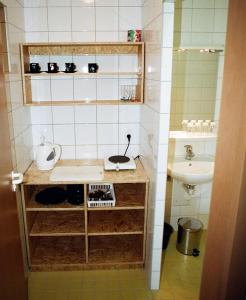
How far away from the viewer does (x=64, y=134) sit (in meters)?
2.64

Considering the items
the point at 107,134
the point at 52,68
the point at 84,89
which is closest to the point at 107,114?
the point at 107,134

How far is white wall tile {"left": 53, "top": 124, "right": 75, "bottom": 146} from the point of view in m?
2.62

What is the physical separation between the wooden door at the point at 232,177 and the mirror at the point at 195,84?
185 cm

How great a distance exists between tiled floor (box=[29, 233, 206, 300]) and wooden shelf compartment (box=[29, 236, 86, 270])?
85 millimetres

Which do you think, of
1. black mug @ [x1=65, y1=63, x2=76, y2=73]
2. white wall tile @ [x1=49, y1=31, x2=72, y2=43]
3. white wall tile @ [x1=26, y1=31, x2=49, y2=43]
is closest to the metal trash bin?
black mug @ [x1=65, y1=63, x2=76, y2=73]

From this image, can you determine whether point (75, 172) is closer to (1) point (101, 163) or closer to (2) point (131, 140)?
(1) point (101, 163)

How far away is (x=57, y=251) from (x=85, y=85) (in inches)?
59.4

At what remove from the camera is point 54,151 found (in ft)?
8.00

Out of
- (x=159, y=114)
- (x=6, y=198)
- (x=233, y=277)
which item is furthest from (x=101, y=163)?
(x=233, y=277)

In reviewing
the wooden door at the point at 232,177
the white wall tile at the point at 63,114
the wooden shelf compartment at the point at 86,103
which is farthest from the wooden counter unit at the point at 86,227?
the wooden door at the point at 232,177

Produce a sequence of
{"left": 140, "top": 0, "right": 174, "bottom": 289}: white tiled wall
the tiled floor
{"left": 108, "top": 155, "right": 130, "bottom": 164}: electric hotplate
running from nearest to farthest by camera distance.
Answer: {"left": 140, "top": 0, "right": 174, "bottom": 289}: white tiled wall
the tiled floor
{"left": 108, "top": 155, "right": 130, "bottom": 164}: electric hotplate

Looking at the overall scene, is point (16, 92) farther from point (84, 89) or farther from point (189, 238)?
point (189, 238)

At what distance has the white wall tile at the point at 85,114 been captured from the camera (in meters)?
2.59

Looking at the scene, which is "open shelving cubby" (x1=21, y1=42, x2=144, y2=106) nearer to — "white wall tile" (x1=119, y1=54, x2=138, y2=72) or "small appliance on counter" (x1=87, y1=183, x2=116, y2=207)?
"white wall tile" (x1=119, y1=54, x2=138, y2=72)
